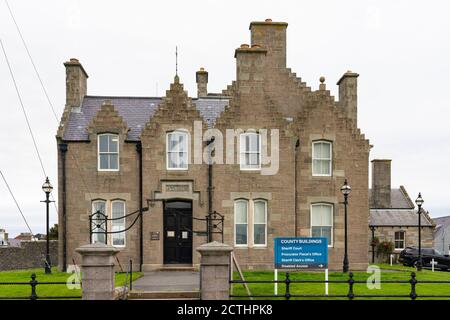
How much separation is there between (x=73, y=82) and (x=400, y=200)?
31.5 m

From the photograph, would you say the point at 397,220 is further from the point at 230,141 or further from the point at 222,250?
the point at 222,250

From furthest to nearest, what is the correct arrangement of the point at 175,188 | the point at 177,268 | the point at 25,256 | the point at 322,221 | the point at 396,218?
the point at 396,218 → the point at 25,256 → the point at 322,221 → the point at 175,188 → the point at 177,268

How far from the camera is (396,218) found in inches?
1609

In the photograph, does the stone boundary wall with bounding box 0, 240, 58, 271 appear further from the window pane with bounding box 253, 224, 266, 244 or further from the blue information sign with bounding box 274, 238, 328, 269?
the blue information sign with bounding box 274, 238, 328, 269

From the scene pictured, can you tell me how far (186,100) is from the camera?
2455cm

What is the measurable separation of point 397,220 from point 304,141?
19.8 m

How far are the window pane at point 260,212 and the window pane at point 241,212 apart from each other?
0.58 m

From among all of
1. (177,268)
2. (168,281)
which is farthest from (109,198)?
(168,281)

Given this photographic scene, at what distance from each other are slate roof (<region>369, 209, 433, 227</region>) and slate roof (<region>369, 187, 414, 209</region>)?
623 mm

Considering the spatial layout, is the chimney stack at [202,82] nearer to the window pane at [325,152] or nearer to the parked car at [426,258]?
the window pane at [325,152]

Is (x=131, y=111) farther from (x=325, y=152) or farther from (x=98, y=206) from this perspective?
(x=325, y=152)

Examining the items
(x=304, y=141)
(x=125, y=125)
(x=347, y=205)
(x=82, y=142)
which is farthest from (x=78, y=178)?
(x=347, y=205)

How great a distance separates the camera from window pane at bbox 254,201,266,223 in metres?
24.5

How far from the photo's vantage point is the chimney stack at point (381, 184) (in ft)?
140
